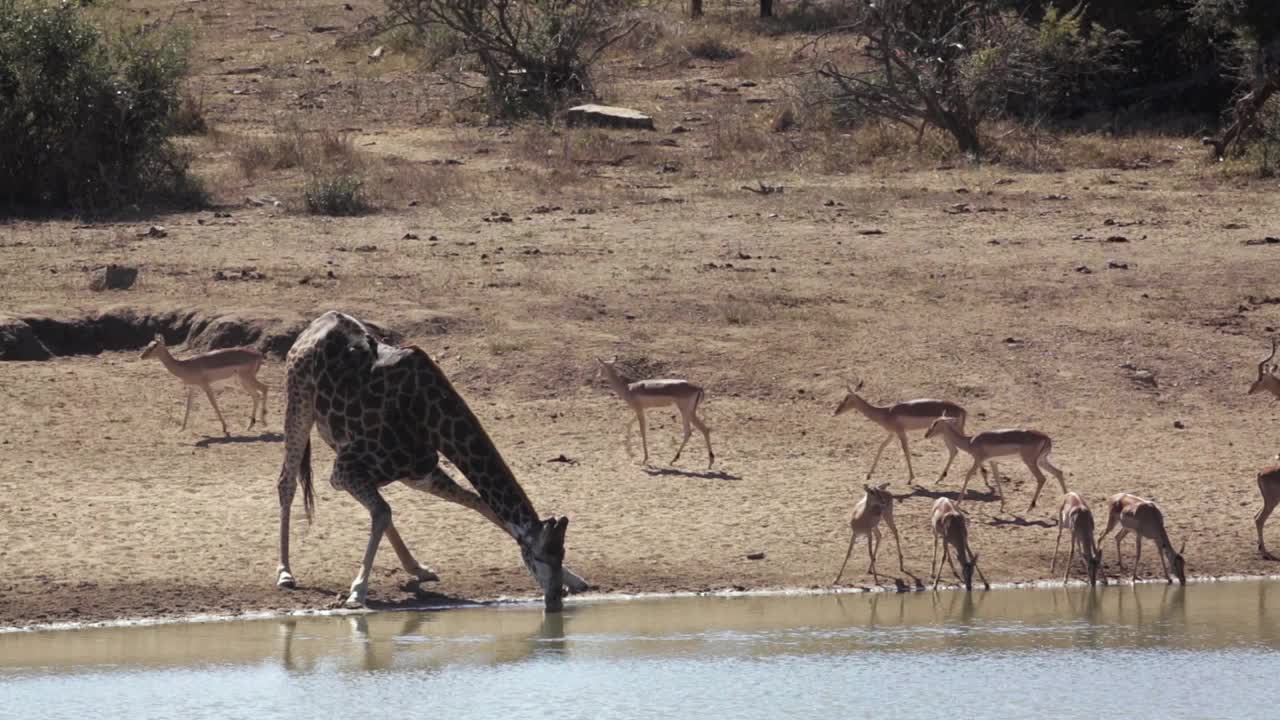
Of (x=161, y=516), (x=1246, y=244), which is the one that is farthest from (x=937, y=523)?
(x=1246, y=244)

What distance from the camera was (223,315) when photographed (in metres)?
16.9

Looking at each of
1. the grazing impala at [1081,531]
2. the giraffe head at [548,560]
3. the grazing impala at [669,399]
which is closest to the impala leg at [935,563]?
the grazing impala at [1081,531]

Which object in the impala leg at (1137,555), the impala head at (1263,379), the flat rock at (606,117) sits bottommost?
the impala leg at (1137,555)

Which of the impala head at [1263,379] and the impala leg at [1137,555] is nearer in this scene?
the impala leg at [1137,555]

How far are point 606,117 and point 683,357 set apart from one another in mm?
12264

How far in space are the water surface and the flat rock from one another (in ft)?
55.8

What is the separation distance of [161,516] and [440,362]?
4.09 metres

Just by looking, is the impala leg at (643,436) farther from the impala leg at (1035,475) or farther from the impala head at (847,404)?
the impala leg at (1035,475)

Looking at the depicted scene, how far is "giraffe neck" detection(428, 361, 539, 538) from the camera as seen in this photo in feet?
37.2

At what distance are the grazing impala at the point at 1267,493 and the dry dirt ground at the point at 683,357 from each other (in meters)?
0.13

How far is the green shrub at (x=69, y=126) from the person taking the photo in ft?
72.6

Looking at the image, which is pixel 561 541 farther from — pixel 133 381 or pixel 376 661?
pixel 133 381

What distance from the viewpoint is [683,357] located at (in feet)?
54.5

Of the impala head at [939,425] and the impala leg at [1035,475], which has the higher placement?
the impala head at [939,425]
